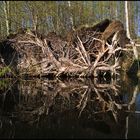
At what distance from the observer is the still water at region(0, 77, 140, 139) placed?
23.9 feet

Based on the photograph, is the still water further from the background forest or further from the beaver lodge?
the background forest

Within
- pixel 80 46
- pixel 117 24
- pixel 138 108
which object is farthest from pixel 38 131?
pixel 117 24

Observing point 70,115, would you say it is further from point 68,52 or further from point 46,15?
point 46,15

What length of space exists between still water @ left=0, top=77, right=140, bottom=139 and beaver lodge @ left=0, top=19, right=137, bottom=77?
936 cm

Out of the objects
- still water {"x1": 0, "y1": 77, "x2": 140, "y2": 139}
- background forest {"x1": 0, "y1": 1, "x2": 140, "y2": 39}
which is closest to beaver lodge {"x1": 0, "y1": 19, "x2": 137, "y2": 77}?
background forest {"x1": 0, "y1": 1, "x2": 140, "y2": 39}

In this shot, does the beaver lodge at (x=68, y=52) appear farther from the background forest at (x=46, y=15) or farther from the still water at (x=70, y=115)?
the still water at (x=70, y=115)

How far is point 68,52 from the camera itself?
24.1m

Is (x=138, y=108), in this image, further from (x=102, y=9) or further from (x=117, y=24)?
(x=102, y=9)

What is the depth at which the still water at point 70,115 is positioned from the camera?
7277 millimetres

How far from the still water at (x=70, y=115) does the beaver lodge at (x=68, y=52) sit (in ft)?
30.7

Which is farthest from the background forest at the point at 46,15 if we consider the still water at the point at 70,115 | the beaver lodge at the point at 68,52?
the still water at the point at 70,115

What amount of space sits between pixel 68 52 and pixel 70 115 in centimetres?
1502

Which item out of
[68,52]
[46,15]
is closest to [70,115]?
[68,52]

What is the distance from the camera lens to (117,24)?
2517 centimetres
